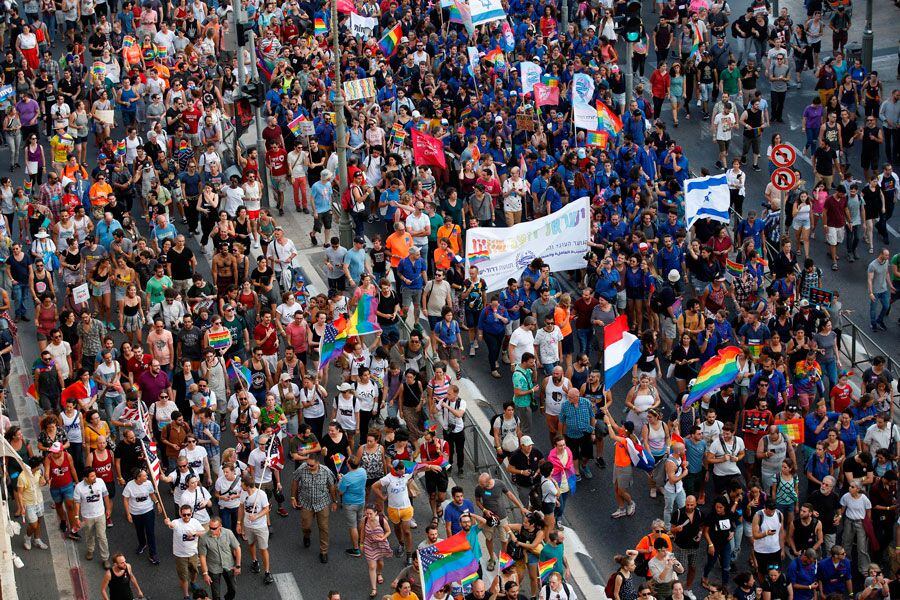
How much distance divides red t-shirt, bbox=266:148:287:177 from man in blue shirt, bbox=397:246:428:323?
537cm

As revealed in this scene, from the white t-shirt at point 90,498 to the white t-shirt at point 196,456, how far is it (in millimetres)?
1193

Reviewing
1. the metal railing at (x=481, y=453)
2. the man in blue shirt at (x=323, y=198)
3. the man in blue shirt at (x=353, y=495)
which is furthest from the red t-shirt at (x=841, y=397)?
the man in blue shirt at (x=323, y=198)

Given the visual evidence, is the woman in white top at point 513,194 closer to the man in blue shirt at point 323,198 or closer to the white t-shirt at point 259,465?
the man in blue shirt at point 323,198

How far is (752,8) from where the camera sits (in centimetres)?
4066

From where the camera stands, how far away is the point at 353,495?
2338 cm

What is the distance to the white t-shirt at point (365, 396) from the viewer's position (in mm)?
25359

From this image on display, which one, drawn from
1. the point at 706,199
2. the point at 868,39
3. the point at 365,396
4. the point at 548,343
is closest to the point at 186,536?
the point at 365,396

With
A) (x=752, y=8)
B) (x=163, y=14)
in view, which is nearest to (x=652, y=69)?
(x=752, y=8)

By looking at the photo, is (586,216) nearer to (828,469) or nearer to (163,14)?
(828,469)

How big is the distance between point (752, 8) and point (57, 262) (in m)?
18.4

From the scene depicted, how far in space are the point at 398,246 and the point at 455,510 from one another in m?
7.20

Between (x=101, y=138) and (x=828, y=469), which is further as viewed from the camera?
(x=101, y=138)

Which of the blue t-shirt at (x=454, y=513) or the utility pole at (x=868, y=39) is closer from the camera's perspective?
the blue t-shirt at (x=454, y=513)

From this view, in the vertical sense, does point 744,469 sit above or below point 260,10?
below
